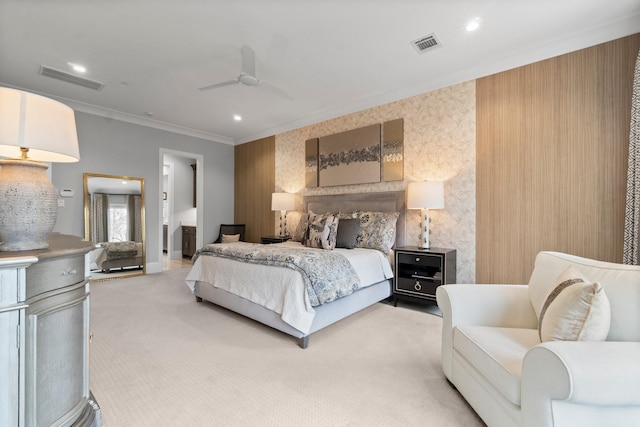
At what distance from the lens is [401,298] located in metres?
3.50

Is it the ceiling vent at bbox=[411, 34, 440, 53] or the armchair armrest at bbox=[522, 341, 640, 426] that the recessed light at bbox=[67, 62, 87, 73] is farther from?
the armchair armrest at bbox=[522, 341, 640, 426]

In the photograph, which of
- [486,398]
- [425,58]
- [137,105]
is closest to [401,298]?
[486,398]

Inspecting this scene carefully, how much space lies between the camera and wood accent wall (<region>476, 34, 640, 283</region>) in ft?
8.52

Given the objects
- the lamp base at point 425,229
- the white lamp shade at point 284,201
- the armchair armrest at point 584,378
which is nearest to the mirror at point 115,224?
the white lamp shade at point 284,201

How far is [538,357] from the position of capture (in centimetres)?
109

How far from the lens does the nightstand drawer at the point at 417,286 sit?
3248 mm

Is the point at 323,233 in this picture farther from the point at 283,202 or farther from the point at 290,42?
the point at 290,42

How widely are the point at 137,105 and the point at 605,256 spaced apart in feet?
20.8

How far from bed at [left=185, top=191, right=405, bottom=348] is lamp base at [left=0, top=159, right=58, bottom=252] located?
1.65m

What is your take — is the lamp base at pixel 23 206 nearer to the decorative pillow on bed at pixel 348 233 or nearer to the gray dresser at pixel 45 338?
the gray dresser at pixel 45 338

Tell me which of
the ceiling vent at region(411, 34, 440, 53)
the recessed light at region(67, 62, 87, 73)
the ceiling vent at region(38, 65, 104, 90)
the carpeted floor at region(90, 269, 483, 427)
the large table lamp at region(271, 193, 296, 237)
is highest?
the recessed light at region(67, 62, 87, 73)

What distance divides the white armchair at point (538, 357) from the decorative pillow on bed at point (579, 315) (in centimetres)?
7

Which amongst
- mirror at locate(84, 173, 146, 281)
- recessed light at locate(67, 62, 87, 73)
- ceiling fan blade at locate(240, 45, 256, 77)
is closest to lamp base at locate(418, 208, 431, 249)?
ceiling fan blade at locate(240, 45, 256, 77)

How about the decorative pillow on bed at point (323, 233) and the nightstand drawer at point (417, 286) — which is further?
the decorative pillow on bed at point (323, 233)
